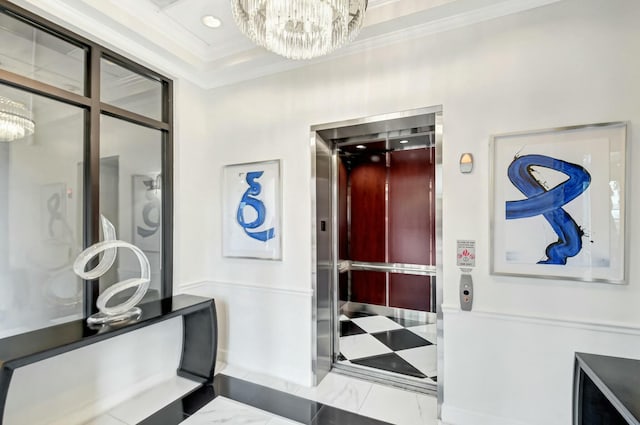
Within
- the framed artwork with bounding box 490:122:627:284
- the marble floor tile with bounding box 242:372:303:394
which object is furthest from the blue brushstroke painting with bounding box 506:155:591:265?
the marble floor tile with bounding box 242:372:303:394

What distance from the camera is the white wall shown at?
1.76m

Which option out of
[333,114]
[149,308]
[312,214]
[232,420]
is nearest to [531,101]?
[333,114]

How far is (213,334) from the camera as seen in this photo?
267cm

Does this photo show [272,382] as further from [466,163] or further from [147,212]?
[466,163]

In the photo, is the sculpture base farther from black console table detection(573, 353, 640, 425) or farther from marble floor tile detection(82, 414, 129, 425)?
black console table detection(573, 353, 640, 425)

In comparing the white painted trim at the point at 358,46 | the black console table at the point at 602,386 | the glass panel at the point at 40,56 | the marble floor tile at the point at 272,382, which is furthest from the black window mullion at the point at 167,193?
the black console table at the point at 602,386

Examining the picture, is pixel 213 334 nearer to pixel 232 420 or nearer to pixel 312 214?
pixel 232 420

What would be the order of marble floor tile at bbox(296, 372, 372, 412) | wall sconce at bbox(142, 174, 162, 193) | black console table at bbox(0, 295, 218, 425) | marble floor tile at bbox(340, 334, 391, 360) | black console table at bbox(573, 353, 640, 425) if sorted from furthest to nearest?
marble floor tile at bbox(340, 334, 391, 360) → wall sconce at bbox(142, 174, 162, 193) → marble floor tile at bbox(296, 372, 372, 412) → black console table at bbox(0, 295, 218, 425) → black console table at bbox(573, 353, 640, 425)

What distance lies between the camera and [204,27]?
8.36ft

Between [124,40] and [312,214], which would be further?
[312,214]

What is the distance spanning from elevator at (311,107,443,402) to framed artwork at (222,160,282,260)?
1.36ft

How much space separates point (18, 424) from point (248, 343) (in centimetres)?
162

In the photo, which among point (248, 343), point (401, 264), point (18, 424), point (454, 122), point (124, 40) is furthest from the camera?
point (401, 264)

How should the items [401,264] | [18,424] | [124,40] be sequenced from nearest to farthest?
[18,424], [124,40], [401,264]
